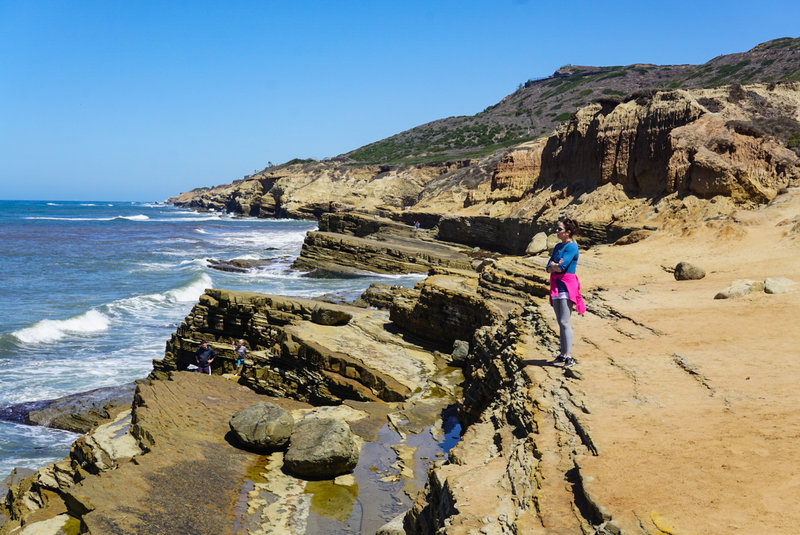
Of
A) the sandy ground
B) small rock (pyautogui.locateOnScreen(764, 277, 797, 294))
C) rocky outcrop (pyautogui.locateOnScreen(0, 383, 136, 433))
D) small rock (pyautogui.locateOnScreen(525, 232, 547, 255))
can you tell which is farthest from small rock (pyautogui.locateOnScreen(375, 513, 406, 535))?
small rock (pyautogui.locateOnScreen(525, 232, 547, 255))

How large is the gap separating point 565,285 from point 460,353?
20.9ft

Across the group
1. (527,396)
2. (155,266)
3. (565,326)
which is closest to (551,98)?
(155,266)

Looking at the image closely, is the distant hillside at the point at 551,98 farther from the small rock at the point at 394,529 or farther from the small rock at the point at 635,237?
the small rock at the point at 394,529

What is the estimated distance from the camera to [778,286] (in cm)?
919

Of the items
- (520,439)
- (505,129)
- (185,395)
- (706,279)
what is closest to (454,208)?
(706,279)

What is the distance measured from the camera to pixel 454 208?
52.7 m

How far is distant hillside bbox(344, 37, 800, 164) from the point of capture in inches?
3051

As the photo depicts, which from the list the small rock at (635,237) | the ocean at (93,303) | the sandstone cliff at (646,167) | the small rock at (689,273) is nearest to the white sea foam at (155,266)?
the ocean at (93,303)

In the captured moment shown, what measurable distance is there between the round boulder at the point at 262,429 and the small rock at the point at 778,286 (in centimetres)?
798

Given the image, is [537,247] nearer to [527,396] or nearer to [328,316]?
[328,316]

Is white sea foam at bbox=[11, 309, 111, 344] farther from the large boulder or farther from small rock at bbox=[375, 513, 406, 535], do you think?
small rock at bbox=[375, 513, 406, 535]

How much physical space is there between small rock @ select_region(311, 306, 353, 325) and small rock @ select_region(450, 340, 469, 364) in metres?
2.94

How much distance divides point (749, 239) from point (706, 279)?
191 inches

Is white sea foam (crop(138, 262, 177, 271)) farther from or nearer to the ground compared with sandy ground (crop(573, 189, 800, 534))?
nearer to the ground
